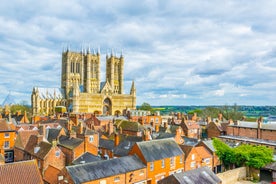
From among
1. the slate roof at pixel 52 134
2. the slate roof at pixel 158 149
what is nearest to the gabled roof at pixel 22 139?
the slate roof at pixel 52 134

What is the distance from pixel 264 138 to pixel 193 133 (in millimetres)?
16741

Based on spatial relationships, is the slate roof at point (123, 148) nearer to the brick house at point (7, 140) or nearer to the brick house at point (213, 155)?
the brick house at point (213, 155)

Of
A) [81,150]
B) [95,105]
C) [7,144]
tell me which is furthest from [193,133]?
[95,105]

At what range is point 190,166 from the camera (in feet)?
129

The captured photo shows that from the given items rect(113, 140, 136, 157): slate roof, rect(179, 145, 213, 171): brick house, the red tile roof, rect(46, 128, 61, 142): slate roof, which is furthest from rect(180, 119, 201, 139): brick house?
the red tile roof

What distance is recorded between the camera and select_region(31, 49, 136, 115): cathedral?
12157 cm

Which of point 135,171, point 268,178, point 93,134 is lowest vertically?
point 268,178

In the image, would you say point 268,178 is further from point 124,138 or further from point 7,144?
point 7,144

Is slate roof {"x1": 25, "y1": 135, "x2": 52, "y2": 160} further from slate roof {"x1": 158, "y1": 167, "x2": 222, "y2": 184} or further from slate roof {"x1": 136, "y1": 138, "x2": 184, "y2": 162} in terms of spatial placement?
slate roof {"x1": 158, "y1": 167, "x2": 222, "y2": 184}

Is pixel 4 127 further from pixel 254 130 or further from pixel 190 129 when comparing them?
pixel 254 130

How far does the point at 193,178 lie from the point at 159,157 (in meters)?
6.64

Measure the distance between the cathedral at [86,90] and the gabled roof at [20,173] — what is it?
308 feet

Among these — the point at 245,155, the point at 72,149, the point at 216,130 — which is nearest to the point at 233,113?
the point at 216,130

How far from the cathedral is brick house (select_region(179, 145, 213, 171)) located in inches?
3251
